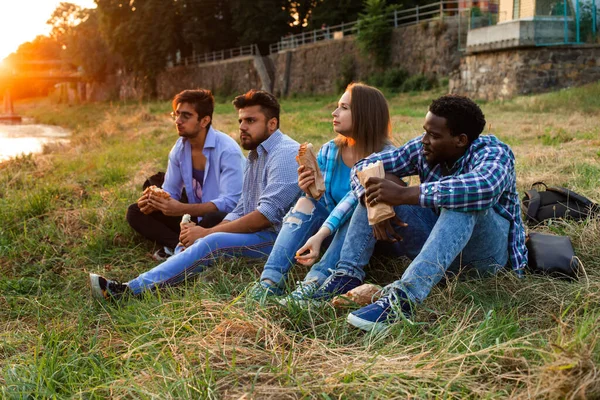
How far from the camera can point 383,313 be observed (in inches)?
117

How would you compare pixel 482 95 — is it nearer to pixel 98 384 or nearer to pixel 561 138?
pixel 561 138

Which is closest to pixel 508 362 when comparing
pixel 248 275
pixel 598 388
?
pixel 598 388

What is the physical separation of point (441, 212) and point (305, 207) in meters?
0.98

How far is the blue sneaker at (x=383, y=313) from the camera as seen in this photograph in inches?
115

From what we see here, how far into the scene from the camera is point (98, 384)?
109 inches

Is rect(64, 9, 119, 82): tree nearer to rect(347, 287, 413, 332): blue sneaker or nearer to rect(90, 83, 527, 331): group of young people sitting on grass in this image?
rect(90, 83, 527, 331): group of young people sitting on grass

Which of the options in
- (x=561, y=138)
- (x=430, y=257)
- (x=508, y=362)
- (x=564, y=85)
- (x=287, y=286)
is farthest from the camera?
(x=564, y=85)

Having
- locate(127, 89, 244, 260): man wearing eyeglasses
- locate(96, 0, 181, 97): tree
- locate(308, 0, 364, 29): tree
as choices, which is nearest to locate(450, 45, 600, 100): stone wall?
locate(127, 89, 244, 260): man wearing eyeglasses

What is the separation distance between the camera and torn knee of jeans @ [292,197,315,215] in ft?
12.9

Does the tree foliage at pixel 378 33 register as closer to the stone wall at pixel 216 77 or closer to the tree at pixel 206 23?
the stone wall at pixel 216 77

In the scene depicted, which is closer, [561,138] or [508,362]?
[508,362]

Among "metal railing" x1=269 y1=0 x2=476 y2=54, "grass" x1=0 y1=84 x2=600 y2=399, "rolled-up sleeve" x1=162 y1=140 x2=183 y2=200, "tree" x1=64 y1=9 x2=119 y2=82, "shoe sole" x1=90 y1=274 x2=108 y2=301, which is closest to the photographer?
"grass" x1=0 y1=84 x2=600 y2=399

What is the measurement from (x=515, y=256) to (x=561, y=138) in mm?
5703

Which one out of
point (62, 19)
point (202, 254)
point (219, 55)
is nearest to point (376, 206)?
point (202, 254)
